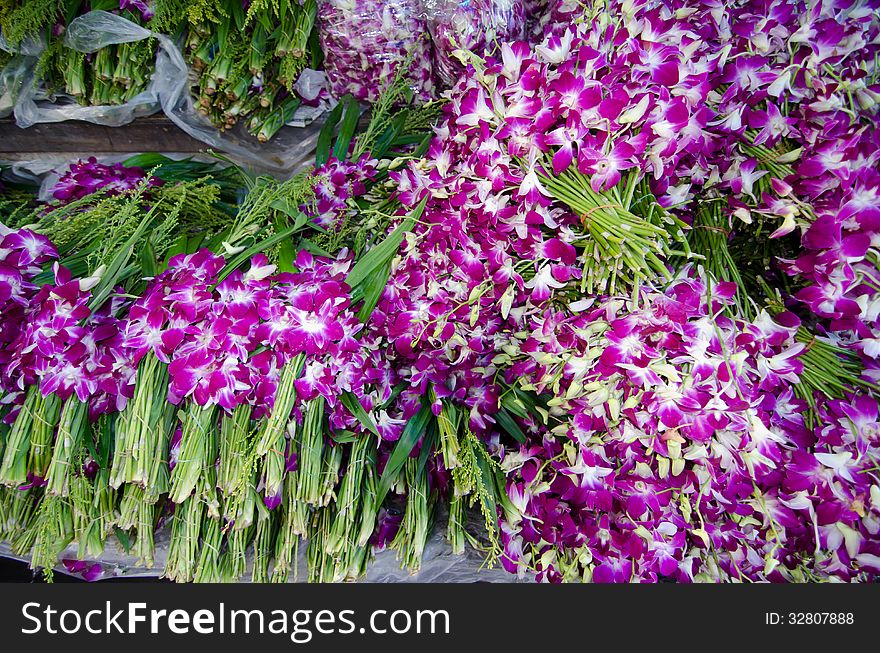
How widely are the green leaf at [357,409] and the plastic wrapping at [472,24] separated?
0.58 m

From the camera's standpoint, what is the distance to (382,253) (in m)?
0.78

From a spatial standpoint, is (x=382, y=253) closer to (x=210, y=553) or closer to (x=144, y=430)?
(x=144, y=430)

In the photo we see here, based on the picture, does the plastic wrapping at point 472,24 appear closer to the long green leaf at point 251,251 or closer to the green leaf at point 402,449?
the long green leaf at point 251,251

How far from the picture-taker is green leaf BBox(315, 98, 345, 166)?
105cm

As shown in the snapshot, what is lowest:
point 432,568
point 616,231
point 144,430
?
point 432,568

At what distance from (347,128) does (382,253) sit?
1.27 feet

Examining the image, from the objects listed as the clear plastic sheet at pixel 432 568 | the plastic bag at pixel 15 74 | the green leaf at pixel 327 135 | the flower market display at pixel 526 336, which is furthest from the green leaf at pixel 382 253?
the plastic bag at pixel 15 74

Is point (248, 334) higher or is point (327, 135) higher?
point (327, 135)

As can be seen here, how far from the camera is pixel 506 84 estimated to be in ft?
2.27

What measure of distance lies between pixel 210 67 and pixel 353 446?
2.73 ft

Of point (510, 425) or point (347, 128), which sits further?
point (347, 128)

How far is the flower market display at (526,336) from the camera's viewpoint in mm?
598

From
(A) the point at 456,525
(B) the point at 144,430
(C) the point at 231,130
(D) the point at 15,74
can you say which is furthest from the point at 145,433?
(D) the point at 15,74

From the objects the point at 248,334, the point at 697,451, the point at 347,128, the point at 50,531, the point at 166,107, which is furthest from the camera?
the point at 166,107
